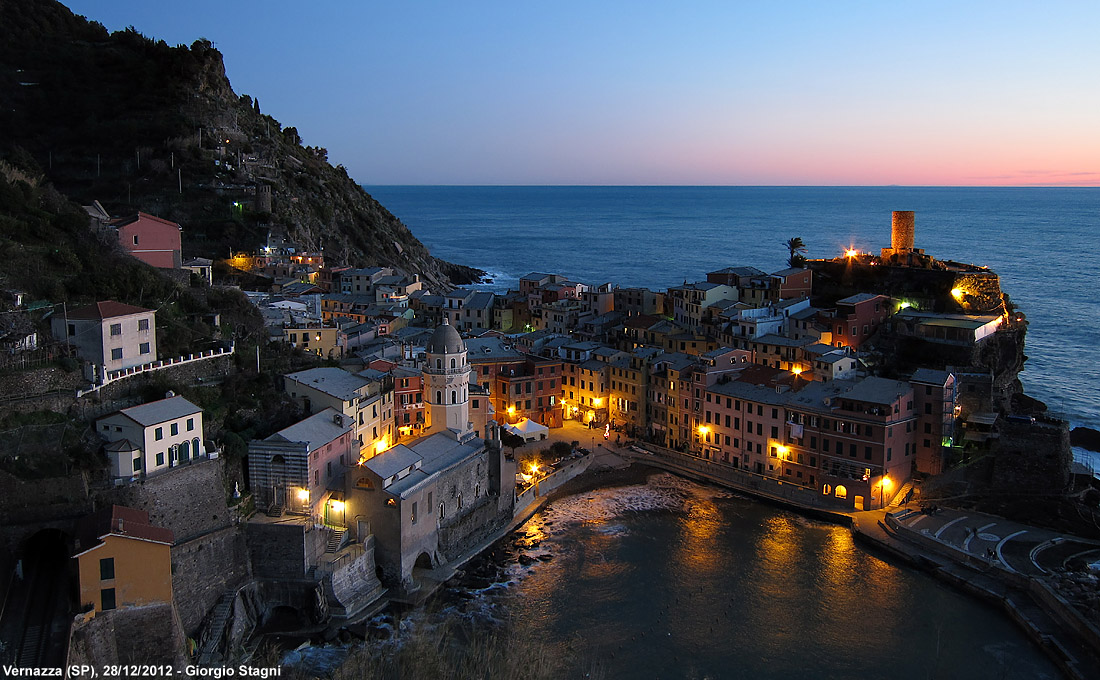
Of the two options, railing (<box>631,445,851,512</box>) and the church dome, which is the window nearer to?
the church dome

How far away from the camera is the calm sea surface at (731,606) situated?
23.8 m

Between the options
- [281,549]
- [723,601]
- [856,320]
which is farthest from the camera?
[856,320]

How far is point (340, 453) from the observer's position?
29.1 metres

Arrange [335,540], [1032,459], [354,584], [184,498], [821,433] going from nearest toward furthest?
[184,498], [354,584], [335,540], [1032,459], [821,433]

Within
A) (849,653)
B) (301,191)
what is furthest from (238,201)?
(849,653)

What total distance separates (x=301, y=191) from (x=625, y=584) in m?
55.4

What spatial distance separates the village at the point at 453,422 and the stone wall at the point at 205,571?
0.20 ft

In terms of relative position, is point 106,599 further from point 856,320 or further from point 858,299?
point 858,299

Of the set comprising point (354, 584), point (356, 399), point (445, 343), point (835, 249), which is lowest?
point (354, 584)

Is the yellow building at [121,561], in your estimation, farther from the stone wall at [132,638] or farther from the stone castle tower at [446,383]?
the stone castle tower at [446,383]

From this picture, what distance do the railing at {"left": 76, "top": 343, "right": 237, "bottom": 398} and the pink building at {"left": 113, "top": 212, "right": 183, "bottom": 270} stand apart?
9.19 m

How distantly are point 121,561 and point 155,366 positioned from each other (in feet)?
30.2

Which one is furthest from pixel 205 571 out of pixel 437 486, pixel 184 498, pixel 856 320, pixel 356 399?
pixel 856 320

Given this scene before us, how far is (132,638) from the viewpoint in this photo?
20.4m
